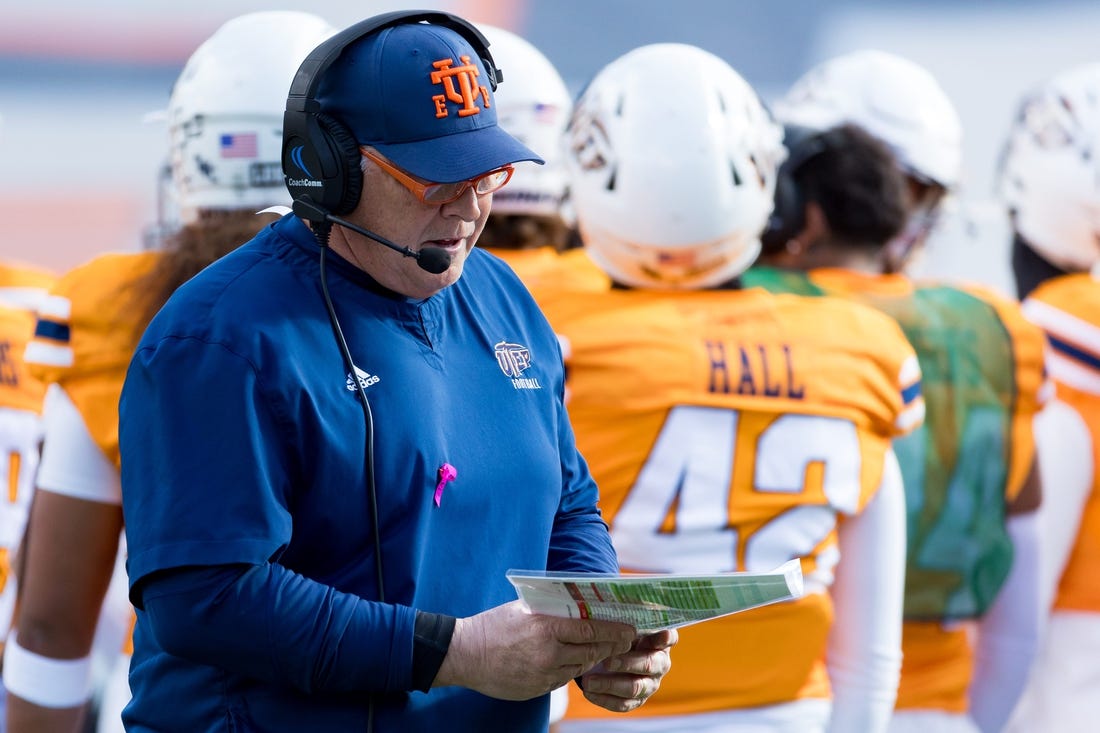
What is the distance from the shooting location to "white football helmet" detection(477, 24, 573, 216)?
3.77 meters

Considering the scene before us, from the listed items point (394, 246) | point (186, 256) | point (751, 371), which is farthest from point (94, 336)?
point (751, 371)

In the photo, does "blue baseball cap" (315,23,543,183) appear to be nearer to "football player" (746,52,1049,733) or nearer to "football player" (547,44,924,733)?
"football player" (547,44,924,733)

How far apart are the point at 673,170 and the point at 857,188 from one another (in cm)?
103

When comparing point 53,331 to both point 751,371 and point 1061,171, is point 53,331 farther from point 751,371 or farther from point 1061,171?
point 1061,171

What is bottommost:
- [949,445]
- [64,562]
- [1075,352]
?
[949,445]

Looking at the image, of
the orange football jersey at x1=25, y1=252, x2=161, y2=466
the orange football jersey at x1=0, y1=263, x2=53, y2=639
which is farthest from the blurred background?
the orange football jersey at x1=25, y1=252, x2=161, y2=466

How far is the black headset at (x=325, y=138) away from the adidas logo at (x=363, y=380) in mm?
206

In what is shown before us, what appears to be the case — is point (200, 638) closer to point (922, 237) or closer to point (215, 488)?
point (215, 488)

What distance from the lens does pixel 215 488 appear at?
1.71 m

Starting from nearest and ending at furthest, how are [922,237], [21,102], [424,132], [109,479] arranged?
1. [424,132]
2. [109,479]
3. [922,237]
4. [21,102]

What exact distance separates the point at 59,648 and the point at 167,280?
0.69 m

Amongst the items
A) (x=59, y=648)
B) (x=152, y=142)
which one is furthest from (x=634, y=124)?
(x=152, y=142)

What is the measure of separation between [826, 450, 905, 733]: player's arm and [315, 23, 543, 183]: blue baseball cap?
4.74 ft

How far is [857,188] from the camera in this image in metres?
3.87
